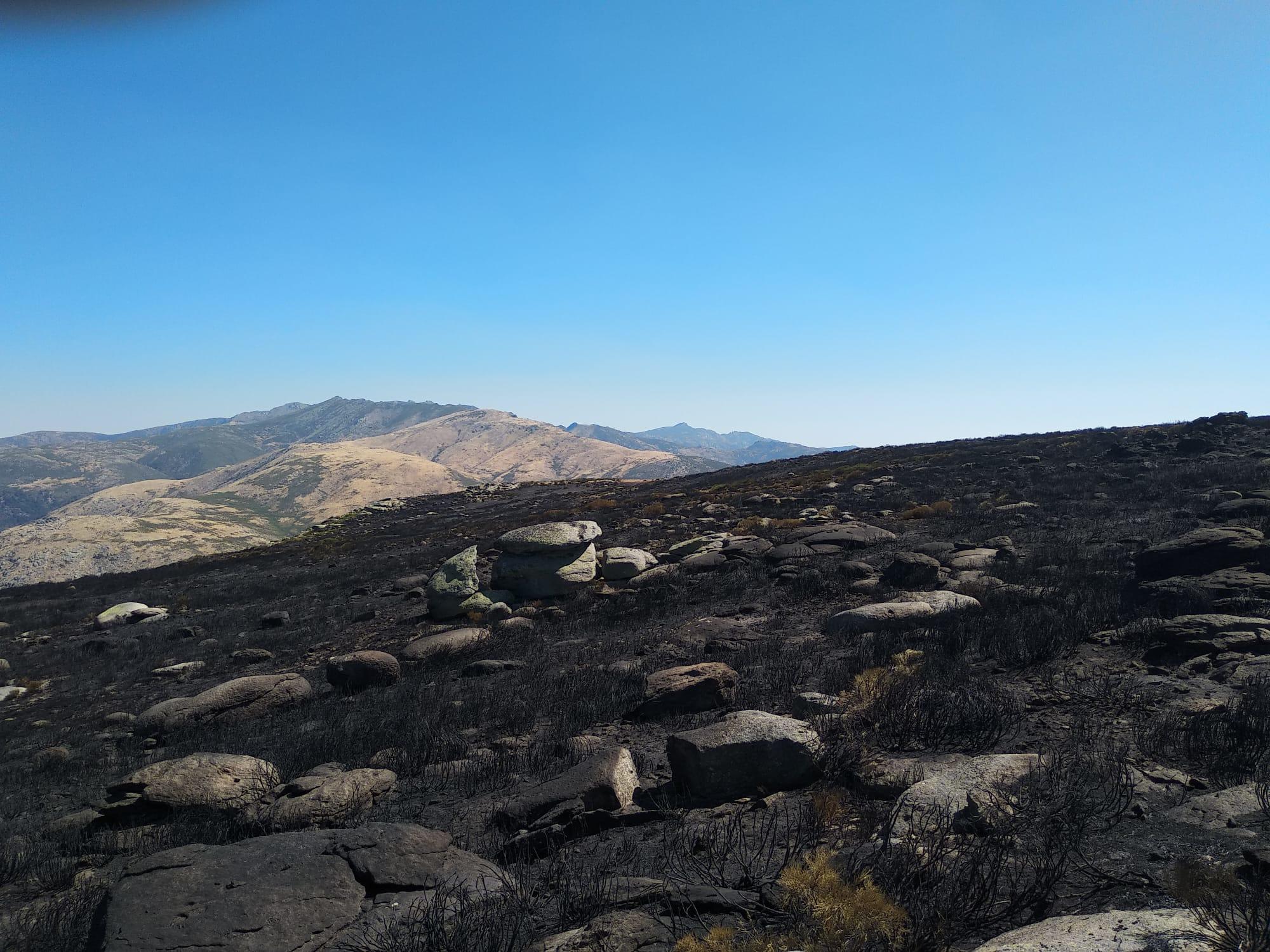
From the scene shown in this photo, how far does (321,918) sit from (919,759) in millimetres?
4492

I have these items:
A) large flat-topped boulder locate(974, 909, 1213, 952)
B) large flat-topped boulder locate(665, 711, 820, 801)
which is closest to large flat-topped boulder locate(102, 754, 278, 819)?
large flat-topped boulder locate(665, 711, 820, 801)

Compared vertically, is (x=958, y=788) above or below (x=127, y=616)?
above

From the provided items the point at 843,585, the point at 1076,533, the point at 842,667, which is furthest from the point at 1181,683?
the point at 1076,533

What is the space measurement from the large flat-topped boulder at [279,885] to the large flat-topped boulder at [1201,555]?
34.6 ft

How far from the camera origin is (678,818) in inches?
186

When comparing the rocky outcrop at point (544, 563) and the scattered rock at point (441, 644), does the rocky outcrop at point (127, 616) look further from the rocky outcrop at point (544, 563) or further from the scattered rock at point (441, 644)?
the scattered rock at point (441, 644)

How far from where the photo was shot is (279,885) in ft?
12.4

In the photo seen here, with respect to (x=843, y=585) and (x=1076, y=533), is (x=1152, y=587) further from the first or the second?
(x=1076, y=533)

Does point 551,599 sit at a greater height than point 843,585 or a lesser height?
lesser

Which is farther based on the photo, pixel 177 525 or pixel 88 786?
pixel 177 525

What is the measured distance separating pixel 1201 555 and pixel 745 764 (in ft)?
29.7

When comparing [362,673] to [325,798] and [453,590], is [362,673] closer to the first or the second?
[453,590]

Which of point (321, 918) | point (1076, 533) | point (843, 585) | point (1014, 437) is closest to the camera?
→ point (321, 918)

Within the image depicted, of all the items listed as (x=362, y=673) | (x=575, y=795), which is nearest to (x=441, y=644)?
(x=362, y=673)
